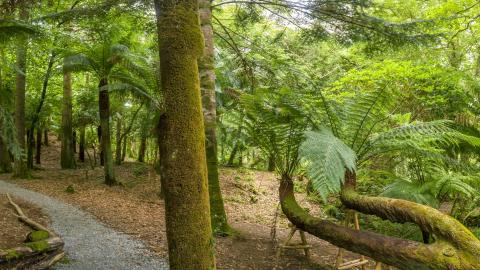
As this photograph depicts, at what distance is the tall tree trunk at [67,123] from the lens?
464 inches

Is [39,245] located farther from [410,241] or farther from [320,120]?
[410,241]

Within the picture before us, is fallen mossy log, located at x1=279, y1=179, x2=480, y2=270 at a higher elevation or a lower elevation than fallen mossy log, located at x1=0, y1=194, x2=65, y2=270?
higher

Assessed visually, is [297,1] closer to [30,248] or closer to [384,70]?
[384,70]

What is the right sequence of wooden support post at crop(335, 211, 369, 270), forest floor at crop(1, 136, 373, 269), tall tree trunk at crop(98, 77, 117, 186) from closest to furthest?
wooden support post at crop(335, 211, 369, 270)
forest floor at crop(1, 136, 373, 269)
tall tree trunk at crop(98, 77, 117, 186)

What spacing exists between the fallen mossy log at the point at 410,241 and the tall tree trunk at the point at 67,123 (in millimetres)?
10565

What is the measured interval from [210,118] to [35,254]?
2.68 m

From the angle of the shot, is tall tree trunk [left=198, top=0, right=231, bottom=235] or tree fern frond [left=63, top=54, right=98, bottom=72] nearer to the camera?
tall tree trunk [left=198, top=0, right=231, bottom=235]

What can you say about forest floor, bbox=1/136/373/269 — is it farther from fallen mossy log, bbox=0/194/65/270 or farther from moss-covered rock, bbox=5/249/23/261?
moss-covered rock, bbox=5/249/23/261

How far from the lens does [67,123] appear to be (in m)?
11.9

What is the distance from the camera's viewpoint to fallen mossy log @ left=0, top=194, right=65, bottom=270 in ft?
12.2

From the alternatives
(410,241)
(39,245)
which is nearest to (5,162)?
(39,245)

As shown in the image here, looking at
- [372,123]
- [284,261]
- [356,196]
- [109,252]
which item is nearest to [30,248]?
[109,252]

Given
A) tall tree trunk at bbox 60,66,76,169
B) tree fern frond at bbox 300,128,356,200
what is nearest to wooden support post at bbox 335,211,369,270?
tree fern frond at bbox 300,128,356,200

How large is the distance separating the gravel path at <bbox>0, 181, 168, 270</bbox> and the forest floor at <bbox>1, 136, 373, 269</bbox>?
224 millimetres
